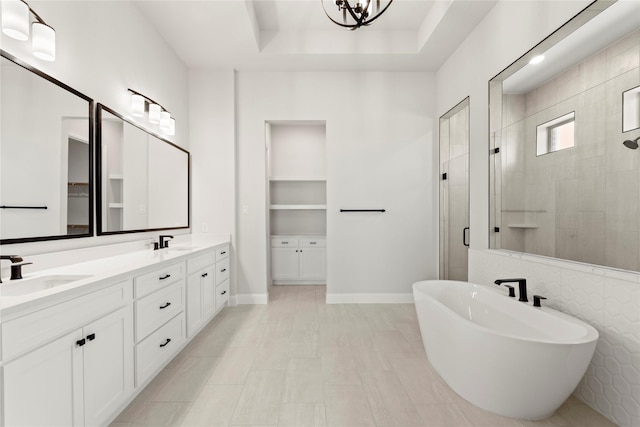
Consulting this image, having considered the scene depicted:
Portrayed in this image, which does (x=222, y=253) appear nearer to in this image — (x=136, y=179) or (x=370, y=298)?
(x=136, y=179)

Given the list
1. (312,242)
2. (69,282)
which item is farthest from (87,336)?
(312,242)

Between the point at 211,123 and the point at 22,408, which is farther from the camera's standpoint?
the point at 211,123

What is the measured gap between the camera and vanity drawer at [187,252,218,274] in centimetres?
249

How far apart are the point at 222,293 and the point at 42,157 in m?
2.05

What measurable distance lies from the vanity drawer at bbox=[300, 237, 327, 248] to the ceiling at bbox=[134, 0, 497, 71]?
7.83 ft

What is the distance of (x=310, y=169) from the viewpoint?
4.84m

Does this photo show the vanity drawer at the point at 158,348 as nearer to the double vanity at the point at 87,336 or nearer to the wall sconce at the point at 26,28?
the double vanity at the point at 87,336

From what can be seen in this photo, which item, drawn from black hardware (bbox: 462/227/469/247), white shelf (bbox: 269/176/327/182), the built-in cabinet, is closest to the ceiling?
the built-in cabinet

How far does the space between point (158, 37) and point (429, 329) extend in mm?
3628

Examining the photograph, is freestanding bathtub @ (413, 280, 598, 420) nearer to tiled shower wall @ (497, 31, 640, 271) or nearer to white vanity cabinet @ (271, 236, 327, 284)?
tiled shower wall @ (497, 31, 640, 271)

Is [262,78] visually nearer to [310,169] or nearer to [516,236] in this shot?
[310,169]

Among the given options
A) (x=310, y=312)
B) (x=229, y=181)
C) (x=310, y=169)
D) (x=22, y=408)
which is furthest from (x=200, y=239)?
(x=22, y=408)

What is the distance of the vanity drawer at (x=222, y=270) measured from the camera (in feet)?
10.3

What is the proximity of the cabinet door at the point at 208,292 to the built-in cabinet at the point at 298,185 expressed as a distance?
1644 mm
